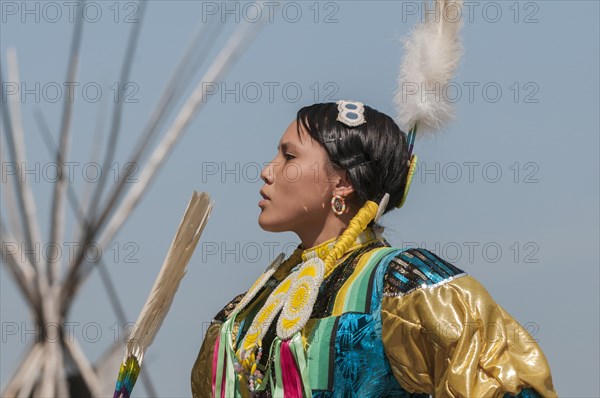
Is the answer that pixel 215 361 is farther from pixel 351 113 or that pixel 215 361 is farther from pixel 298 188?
pixel 351 113

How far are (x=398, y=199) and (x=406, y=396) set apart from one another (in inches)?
23.9

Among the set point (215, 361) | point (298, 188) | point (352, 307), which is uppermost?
point (298, 188)

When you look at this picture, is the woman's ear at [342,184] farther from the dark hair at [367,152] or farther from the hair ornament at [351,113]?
the hair ornament at [351,113]

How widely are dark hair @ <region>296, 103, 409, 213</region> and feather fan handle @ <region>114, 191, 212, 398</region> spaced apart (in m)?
0.44

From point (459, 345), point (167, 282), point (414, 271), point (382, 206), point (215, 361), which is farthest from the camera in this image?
point (167, 282)

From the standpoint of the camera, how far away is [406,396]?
131 inches

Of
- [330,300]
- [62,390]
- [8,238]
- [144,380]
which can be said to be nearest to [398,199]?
[330,300]

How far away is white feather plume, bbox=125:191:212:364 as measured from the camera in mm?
3781

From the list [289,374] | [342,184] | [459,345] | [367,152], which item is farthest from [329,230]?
[459,345]

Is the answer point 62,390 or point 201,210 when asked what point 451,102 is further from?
point 62,390

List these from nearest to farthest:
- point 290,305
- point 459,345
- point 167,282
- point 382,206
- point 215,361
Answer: point 459,345 < point 290,305 < point 382,206 < point 215,361 < point 167,282

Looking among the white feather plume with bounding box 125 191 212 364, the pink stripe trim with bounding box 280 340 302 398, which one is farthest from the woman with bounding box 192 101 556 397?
the white feather plume with bounding box 125 191 212 364

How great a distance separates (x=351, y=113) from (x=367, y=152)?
13 cm

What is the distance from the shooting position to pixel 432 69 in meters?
3.65
